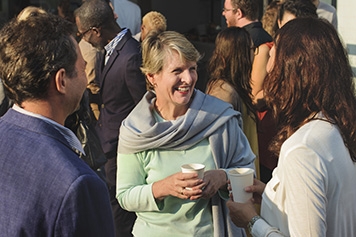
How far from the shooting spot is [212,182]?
117 inches

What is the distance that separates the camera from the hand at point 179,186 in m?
2.88

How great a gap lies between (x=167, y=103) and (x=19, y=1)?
9121 millimetres

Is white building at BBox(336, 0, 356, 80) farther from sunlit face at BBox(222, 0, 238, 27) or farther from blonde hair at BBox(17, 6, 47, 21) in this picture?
blonde hair at BBox(17, 6, 47, 21)

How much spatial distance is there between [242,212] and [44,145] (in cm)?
96

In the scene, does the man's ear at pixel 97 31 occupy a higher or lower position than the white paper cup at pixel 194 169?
lower

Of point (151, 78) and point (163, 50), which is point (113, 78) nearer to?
point (151, 78)

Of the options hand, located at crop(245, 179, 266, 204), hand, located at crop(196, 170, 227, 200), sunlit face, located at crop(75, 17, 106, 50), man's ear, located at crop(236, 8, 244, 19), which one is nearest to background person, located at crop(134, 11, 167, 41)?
man's ear, located at crop(236, 8, 244, 19)

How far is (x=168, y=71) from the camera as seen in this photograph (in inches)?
127

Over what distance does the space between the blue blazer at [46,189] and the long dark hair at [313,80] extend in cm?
77

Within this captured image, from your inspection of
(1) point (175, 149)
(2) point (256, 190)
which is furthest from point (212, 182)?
(2) point (256, 190)

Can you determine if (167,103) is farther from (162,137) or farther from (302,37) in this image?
(302,37)

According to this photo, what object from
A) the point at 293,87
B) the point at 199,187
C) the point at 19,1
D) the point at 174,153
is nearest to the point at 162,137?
the point at 174,153

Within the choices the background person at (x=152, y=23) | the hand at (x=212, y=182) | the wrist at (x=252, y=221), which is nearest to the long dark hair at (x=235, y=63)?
the hand at (x=212, y=182)

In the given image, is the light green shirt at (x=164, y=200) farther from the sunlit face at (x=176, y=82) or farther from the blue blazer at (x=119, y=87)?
the blue blazer at (x=119, y=87)
